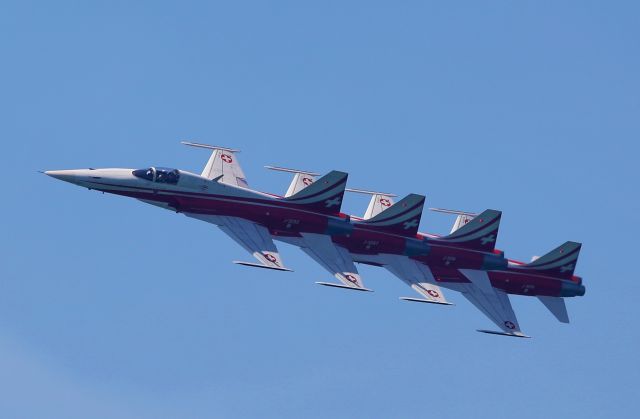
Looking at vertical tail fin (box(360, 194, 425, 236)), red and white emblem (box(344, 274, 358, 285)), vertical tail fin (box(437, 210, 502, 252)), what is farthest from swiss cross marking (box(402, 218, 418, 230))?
red and white emblem (box(344, 274, 358, 285))

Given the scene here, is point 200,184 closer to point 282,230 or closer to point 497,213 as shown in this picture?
point 282,230

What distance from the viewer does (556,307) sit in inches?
5246

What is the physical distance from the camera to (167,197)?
404ft

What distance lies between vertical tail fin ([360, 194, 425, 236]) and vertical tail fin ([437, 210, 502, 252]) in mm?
3962

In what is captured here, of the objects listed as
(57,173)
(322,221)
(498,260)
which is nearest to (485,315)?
(498,260)

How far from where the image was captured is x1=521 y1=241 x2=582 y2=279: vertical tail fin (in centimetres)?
13338

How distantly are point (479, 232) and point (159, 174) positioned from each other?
80.4ft

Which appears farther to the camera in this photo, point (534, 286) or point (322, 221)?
point (534, 286)

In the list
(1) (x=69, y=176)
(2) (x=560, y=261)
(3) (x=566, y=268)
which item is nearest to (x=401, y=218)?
(2) (x=560, y=261)

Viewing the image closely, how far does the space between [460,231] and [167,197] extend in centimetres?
2249

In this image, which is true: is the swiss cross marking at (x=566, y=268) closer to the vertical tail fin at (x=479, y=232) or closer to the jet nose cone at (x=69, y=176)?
the vertical tail fin at (x=479, y=232)

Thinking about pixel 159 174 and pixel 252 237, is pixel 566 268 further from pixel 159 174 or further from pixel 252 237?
pixel 159 174

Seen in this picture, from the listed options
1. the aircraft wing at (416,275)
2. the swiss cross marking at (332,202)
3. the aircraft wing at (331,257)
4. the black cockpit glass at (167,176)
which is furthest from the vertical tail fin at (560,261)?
the black cockpit glass at (167,176)

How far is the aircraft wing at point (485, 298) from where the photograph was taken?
130 meters
